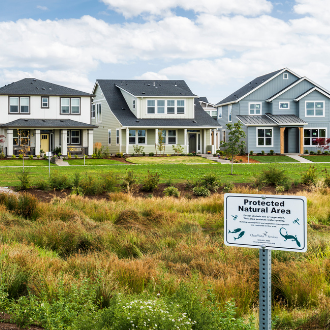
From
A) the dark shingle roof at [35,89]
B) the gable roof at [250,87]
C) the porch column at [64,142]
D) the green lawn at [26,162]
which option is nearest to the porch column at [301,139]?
the gable roof at [250,87]

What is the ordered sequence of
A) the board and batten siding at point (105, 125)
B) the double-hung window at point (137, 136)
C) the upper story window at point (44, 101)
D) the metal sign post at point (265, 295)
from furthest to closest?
the board and batten siding at point (105, 125) → the double-hung window at point (137, 136) → the upper story window at point (44, 101) → the metal sign post at point (265, 295)

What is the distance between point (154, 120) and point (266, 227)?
39.0 metres

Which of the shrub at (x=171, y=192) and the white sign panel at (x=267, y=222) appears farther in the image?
the shrub at (x=171, y=192)

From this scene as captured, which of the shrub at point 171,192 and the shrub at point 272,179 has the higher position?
the shrub at point 272,179

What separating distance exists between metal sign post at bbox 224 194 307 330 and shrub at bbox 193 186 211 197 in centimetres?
1251

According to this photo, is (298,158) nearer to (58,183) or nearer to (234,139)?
(234,139)

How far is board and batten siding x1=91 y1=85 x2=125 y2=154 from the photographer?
141 feet

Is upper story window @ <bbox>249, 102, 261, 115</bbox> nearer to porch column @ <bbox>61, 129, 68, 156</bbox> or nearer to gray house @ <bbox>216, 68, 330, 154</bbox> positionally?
gray house @ <bbox>216, 68, 330, 154</bbox>

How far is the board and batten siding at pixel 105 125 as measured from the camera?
43062mm

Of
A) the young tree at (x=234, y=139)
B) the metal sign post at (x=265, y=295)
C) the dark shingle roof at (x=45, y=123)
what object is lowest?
the metal sign post at (x=265, y=295)

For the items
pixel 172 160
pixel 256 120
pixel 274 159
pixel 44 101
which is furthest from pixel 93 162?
pixel 256 120

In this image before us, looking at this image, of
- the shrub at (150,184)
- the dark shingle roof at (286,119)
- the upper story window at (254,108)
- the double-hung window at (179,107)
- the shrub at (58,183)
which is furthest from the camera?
the upper story window at (254,108)

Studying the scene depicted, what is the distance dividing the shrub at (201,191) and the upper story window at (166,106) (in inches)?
1059

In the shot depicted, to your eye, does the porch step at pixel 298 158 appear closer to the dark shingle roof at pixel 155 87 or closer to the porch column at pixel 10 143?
the dark shingle roof at pixel 155 87
